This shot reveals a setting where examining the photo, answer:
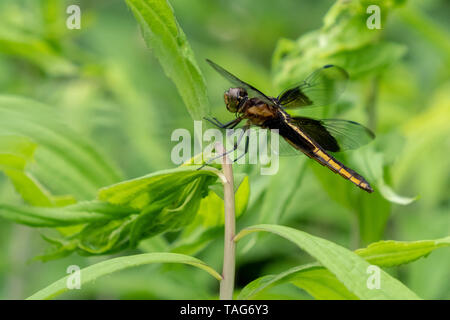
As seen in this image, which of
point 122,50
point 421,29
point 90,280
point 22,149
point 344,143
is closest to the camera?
point 90,280

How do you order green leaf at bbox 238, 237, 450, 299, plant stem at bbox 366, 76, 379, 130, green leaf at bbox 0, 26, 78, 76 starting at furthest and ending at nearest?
green leaf at bbox 0, 26, 78, 76
plant stem at bbox 366, 76, 379, 130
green leaf at bbox 238, 237, 450, 299

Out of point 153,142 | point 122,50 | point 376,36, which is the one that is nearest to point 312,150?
point 376,36

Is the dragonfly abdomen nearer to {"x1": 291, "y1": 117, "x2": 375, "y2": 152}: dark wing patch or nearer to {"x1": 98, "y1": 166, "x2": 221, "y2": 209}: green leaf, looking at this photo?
{"x1": 291, "y1": 117, "x2": 375, "y2": 152}: dark wing patch

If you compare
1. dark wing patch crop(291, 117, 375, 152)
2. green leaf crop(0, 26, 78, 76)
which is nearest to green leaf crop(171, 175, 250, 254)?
dark wing patch crop(291, 117, 375, 152)

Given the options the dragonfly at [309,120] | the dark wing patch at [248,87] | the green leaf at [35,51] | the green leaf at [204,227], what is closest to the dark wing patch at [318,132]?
the dragonfly at [309,120]

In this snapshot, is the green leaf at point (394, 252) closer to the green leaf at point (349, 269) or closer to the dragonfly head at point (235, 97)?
the green leaf at point (349, 269)
